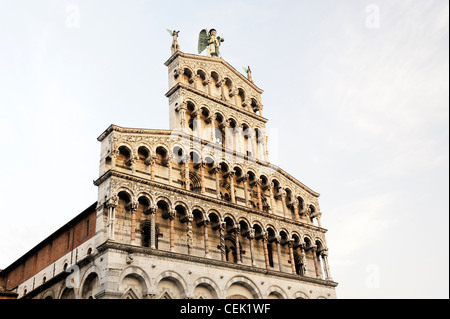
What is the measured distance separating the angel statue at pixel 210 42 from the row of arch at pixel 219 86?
279 cm

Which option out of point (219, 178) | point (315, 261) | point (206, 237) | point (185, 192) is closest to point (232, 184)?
point (219, 178)

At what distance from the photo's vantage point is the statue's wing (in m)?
36.7

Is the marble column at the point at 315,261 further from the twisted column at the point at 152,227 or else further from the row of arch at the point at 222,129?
the twisted column at the point at 152,227

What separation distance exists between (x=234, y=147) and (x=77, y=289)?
14323 mm

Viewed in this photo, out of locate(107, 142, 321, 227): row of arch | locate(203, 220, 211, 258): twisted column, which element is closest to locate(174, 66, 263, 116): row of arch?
locate(107, 142, 321, 227): row of arch

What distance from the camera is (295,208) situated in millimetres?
32906

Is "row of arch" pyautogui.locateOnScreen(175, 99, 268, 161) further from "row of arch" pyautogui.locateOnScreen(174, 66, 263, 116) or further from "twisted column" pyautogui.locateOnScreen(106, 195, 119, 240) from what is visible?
"twisted column" pyautogui.locateOnScreen(106, 195, 119, 240)

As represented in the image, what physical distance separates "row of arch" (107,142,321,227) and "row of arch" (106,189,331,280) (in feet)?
5.03

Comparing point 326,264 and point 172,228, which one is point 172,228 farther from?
point 326,264

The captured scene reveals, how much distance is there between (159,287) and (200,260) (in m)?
2.77

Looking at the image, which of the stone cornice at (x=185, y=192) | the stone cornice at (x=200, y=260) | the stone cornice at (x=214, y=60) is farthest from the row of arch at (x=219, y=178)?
the stone cornice at (x=214, y=60)

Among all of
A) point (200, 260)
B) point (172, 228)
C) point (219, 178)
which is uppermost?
point (219, 178)

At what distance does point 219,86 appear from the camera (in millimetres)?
33844
